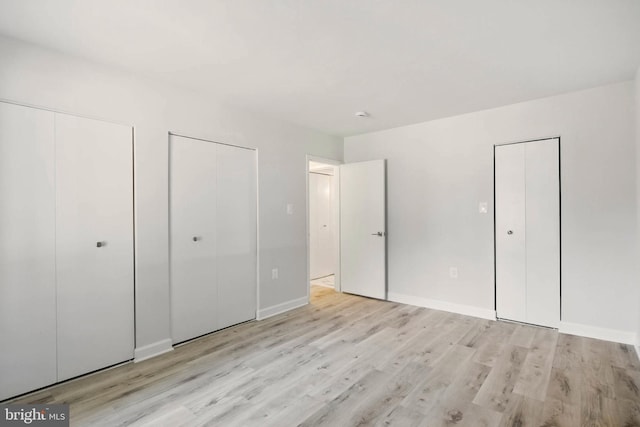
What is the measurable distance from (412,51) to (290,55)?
35.2 inches

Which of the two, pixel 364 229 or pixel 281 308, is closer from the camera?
pixel 281 308

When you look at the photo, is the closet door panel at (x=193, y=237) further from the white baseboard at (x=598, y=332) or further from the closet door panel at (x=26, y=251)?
the white baseboard at (x=598, y=332)

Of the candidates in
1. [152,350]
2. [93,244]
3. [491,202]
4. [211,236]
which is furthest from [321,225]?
[93,244]

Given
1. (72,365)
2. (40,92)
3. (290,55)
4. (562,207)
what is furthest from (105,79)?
(562,207)

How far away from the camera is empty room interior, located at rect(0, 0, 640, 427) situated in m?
2.03

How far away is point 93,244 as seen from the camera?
98.5 inches

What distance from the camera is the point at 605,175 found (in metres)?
3.05

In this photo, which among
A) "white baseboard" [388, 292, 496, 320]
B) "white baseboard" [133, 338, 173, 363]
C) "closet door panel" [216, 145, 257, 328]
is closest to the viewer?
"white baseboard" [133, 338, 173, 363]

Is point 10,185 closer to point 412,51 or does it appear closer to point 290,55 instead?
point 290,55

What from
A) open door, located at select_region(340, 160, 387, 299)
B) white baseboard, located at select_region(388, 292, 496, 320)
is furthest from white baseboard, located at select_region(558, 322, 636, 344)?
open door, located at select_region(340, 160, 387, 299)

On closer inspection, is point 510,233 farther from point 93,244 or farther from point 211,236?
point 93,244

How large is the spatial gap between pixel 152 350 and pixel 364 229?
2999mm

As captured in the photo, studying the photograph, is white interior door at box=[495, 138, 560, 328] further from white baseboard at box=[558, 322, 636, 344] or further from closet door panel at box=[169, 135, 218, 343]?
closet door panel at box=[169, 135, 218, 343]

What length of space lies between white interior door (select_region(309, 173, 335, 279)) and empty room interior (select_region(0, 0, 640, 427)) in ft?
4.69
